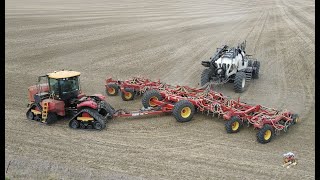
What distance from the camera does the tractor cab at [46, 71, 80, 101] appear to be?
38.7 ft

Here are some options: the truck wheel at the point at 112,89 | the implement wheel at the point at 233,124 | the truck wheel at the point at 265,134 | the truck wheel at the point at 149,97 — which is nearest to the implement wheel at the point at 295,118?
the truck wheel at the point at 265,134

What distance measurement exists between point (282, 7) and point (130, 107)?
30.9 metres

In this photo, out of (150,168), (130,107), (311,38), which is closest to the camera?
(150,168)

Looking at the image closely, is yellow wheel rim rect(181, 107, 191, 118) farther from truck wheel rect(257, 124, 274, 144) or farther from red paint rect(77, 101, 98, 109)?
red paint rect(77, 101, 98, 109)

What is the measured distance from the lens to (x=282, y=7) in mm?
39969

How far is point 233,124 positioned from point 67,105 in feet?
17.2

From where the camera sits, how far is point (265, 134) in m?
10.8

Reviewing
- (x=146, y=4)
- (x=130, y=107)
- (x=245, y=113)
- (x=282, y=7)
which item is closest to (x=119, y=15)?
(x=146, y=4)

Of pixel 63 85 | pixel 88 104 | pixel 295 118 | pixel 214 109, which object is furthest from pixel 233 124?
pixel 63 85

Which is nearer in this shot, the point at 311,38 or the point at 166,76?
the point at 166,76

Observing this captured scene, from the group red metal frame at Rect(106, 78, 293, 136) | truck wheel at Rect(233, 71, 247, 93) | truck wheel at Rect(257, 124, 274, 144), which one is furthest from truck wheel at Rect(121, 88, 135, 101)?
truck wheel at Rect(257, 124, 274, 144)

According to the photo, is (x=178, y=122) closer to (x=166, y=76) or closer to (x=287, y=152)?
(x=287, y=152)

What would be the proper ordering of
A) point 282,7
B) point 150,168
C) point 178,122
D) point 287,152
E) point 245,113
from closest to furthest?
point 150,168 → point 287,152 → point 245,113 → point 178,122 → point 282,7

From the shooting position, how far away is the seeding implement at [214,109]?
11047 millimetres
